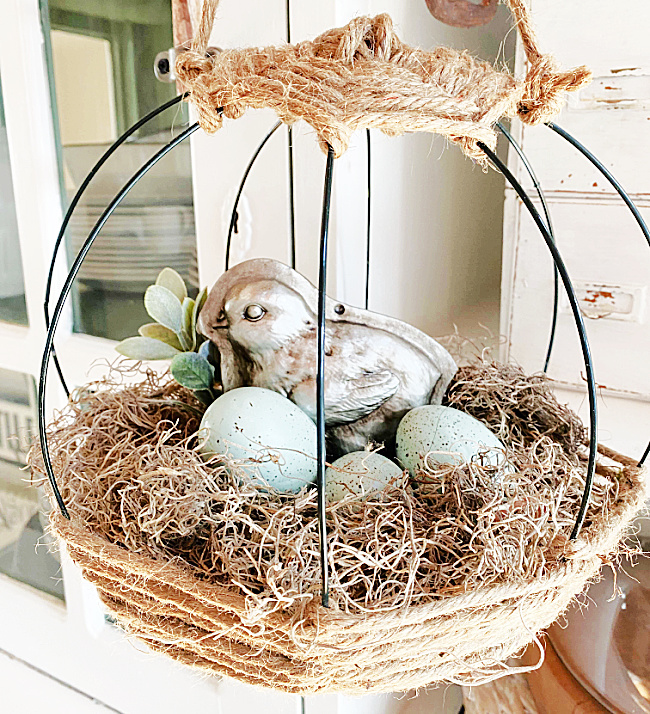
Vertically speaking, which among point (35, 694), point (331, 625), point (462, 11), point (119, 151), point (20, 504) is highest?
point (462, 11)

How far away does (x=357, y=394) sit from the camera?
1.74ft

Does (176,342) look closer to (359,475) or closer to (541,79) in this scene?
(359,475)

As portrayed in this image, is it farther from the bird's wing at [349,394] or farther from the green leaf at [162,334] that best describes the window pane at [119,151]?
the bird's wing at [349,394]

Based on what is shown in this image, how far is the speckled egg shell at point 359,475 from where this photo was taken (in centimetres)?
45

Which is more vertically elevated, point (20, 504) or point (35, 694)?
point (20, 504)

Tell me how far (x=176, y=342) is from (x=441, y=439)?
25 cm

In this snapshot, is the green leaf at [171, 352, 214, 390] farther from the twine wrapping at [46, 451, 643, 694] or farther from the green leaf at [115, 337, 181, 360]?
the twine wrapping at [46, 451, 643, 694]

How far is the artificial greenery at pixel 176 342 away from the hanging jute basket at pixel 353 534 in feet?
0.29

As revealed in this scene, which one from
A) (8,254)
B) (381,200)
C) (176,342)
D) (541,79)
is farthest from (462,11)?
(8,254)

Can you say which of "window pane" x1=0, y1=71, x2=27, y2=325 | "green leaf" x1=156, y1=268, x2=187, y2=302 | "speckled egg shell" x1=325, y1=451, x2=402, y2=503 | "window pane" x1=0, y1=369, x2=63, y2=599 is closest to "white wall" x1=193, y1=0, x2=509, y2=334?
"green leaf" x1=156, y1=268, x2=187, y2=302

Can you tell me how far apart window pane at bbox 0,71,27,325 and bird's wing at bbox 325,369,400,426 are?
0.67 meters

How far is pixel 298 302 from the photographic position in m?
0.52

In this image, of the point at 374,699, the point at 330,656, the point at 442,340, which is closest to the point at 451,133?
the point at 330,656

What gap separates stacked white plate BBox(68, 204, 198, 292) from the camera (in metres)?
0.87
